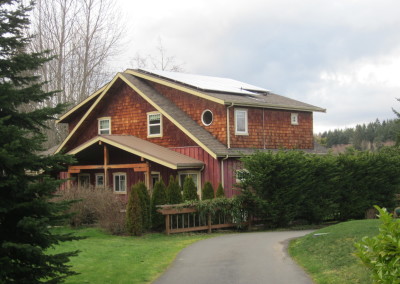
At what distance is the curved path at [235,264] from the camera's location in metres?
11.0

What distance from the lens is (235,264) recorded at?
42.3 ft

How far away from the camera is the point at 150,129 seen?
95.7ft

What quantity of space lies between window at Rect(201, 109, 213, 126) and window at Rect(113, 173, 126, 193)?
19.7 ft

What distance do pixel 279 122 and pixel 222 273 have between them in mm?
18796

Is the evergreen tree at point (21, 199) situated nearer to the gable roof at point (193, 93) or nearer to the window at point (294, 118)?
the gable roof at point (193, 93)

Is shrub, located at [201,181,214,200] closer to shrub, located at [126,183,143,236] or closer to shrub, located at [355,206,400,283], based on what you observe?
shrub, located at [126,183,143,236]

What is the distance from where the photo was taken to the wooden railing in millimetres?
20375

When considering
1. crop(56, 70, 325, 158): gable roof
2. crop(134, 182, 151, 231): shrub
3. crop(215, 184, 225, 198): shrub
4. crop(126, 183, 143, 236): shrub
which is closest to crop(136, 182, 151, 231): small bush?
crop(134, 182, 151, 231): shrub

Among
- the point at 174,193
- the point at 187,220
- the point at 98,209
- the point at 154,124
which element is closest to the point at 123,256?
the point at 98,209

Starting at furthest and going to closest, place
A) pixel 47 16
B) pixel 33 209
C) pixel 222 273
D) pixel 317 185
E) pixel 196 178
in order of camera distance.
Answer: pixel 47 16
pixel 196 178
pixel 317 185
pixel 222 273
pixel 33 209

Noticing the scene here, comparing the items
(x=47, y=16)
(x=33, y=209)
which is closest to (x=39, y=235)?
(x=33, y=209)

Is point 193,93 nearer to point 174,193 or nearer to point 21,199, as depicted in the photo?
point 174,193

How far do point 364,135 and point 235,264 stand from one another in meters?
79.7

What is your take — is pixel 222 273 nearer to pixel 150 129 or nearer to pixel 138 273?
pixel 138 273
